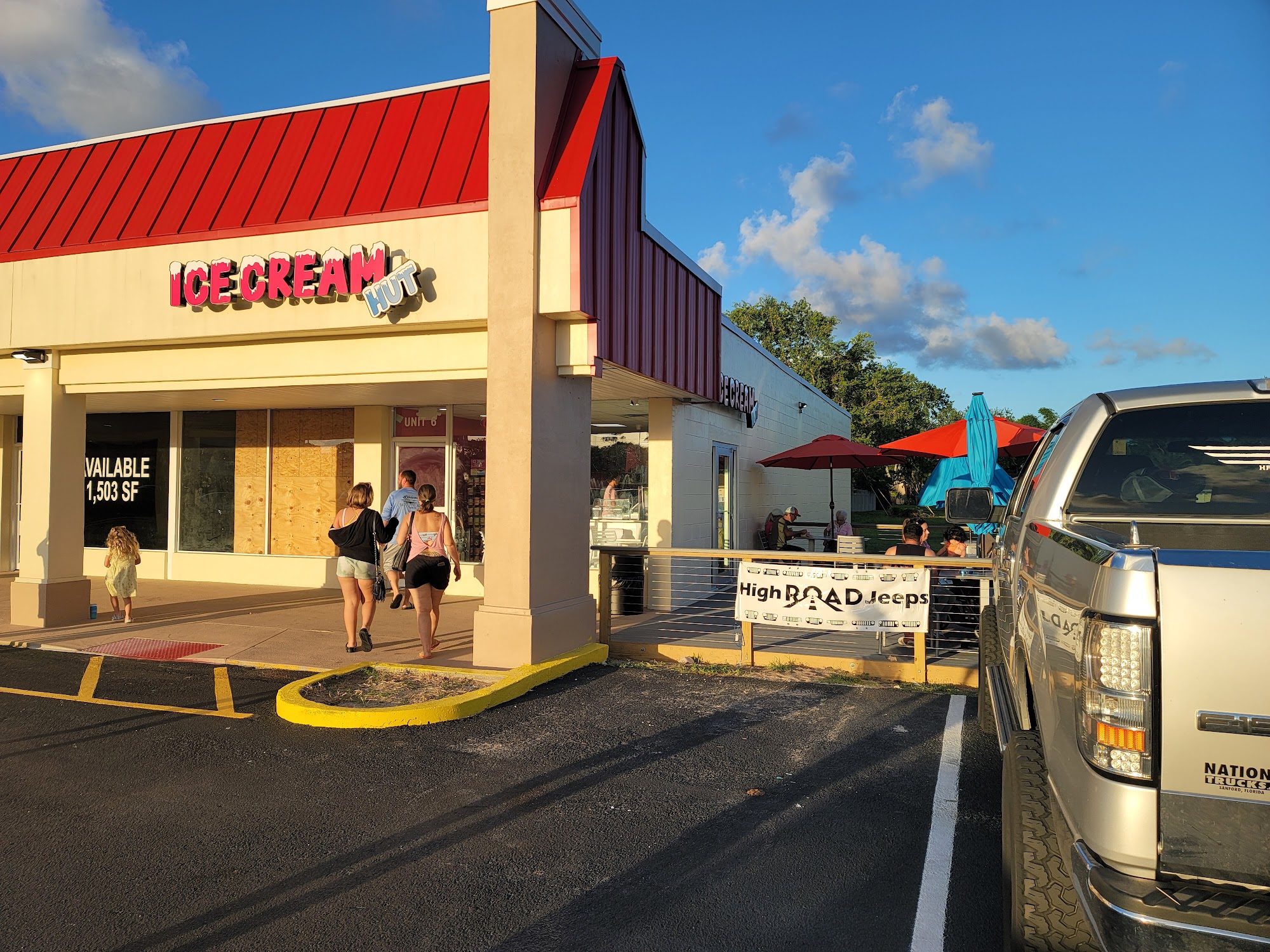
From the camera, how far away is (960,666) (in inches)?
314

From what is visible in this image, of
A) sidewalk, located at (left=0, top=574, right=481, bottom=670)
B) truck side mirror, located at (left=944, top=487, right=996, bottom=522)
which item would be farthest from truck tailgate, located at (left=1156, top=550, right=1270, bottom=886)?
sidewalk, located at (left=0, top=574, right=481, bottom=670)

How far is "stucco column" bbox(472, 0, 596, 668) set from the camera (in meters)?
7.91

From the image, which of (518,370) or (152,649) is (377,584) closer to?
(152,649)

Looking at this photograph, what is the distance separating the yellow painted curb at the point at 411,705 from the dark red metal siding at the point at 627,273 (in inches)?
125

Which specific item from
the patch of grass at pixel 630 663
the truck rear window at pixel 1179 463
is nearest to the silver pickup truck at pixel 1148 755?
the truck rear window at pixel 1179 463

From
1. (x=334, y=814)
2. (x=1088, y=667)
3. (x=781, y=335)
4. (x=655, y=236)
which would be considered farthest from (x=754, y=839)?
(x=781, y=335)

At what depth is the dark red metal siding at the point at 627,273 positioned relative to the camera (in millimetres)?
8328

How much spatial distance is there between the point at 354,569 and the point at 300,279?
9.90 ft

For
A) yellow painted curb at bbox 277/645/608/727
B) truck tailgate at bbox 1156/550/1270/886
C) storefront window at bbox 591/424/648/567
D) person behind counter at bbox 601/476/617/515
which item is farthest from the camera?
person behind counter at bbox 601/476/617/515

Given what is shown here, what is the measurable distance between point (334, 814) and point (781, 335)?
45647 mm

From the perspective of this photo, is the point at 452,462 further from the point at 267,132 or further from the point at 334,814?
the point at 334,814

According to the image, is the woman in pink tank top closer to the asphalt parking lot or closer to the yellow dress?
the asphalt parking lot

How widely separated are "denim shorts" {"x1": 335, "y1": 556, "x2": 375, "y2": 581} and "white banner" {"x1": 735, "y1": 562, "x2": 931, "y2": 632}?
3774 mm

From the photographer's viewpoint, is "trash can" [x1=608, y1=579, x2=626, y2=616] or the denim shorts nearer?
the denim shorts
